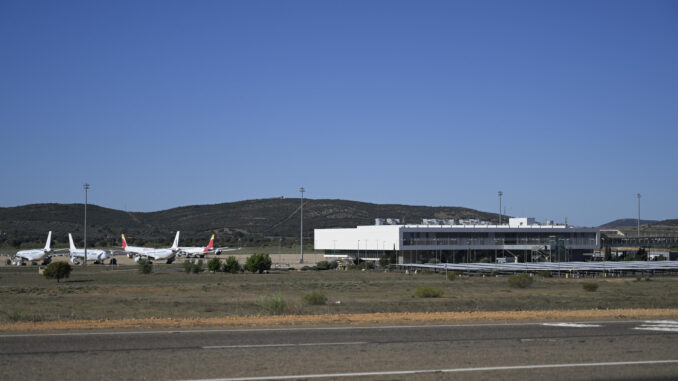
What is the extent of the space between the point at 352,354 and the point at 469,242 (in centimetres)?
9086

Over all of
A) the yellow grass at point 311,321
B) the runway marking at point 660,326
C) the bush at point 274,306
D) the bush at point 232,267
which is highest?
the runway marking at point 660,326

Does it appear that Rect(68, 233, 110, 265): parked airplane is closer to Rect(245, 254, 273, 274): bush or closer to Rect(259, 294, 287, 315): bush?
Rect(245, 254, 273, 274): bush

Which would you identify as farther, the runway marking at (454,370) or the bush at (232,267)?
the bush at (232,267)

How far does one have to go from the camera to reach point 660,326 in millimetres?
21062

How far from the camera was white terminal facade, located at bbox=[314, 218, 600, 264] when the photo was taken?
100688 millimetres

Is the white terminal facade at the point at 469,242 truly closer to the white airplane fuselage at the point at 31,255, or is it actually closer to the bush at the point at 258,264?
the bush at the point at 258,264

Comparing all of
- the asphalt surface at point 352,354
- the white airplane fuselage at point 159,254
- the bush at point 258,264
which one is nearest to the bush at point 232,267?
the bush at point 258,264

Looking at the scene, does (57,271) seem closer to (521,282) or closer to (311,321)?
(521,282)

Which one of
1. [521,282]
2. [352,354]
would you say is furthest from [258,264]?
[352,354]

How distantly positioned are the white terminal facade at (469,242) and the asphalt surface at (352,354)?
79.1m

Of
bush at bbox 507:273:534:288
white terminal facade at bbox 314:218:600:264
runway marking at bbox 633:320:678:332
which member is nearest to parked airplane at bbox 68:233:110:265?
white terminal facade at bbox 314:218:600:264

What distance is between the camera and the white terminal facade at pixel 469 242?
3964 inches

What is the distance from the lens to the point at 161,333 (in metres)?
19.4

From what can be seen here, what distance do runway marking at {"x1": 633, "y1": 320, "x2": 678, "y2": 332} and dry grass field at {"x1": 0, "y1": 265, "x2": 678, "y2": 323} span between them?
968 cm
